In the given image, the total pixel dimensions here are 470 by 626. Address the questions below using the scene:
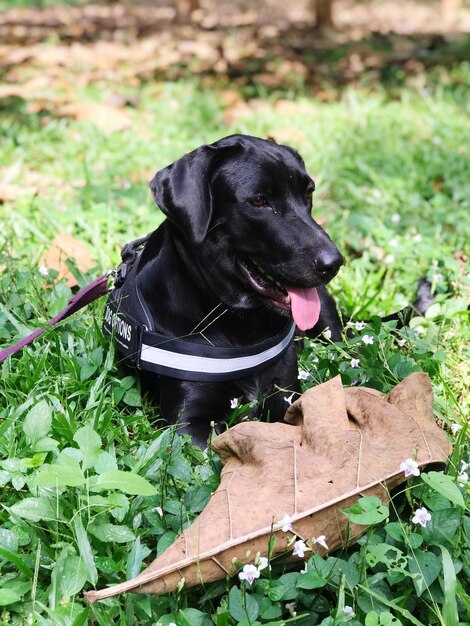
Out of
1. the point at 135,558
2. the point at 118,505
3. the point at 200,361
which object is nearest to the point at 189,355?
the point at 200,361

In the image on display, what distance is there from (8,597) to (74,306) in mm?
1316

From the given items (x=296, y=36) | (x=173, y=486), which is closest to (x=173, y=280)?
(x=173, y=486)

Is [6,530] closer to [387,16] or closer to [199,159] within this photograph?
[199,159]

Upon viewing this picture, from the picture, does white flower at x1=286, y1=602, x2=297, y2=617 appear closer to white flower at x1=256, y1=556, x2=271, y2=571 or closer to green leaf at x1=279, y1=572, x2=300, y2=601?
green leaf at x1=279, y1=572, x2=300, y2=601

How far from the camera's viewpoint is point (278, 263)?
2.53 metres

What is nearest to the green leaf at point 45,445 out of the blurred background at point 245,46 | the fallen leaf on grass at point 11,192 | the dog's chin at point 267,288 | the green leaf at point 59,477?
the green leaf at point 59,477

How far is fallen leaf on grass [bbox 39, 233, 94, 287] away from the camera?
353 cm

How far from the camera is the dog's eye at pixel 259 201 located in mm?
2564

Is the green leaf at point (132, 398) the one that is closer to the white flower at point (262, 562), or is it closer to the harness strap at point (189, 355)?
the harness strap at point (189, 355)

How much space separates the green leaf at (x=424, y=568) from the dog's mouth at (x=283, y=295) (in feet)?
3.20

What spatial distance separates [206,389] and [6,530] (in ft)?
2.93

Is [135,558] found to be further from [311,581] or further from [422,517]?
[422,517]

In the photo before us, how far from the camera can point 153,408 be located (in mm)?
2719

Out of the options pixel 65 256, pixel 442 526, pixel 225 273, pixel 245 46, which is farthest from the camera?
pixel 245 46
